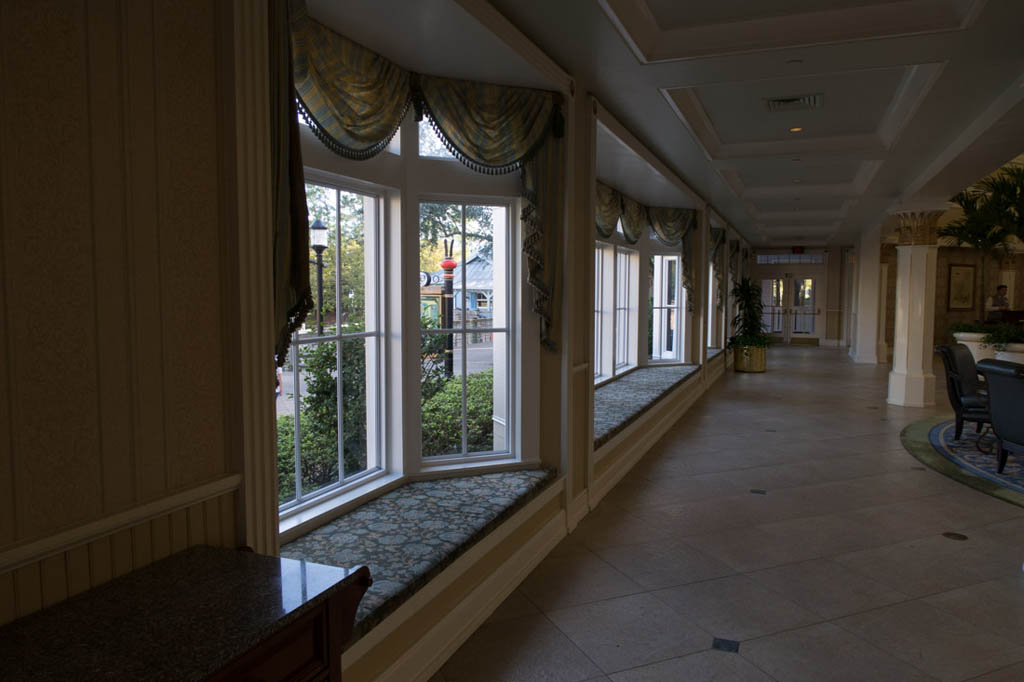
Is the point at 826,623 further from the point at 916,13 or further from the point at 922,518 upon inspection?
the point at 916,13

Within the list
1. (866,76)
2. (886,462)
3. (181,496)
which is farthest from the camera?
(886,462)

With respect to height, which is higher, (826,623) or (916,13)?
(916,13)

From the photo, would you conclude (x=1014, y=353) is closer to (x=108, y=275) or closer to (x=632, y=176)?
(x=632, y=176)

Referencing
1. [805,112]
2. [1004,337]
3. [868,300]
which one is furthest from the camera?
[868,300]

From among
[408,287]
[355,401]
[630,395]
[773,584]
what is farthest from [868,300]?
[355,401]

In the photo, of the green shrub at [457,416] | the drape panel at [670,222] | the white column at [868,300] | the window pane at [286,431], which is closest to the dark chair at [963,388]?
the drape panel at [670,222]

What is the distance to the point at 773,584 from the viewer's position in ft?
11.2

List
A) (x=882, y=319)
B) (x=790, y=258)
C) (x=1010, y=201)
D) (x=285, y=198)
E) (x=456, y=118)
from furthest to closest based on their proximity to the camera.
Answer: (x=790, y=258)
(x=882, y=319)
(x=1010, y=201)
(x=456, y=118)
(x=285, y=198)

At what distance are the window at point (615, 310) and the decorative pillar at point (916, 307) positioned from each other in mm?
3631

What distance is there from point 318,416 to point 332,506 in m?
0.41

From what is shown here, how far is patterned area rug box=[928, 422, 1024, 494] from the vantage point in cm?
548

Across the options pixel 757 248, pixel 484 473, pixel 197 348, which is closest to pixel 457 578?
pixel 484 473

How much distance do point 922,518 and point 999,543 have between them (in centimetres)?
49

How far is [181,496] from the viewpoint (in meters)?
1.66
